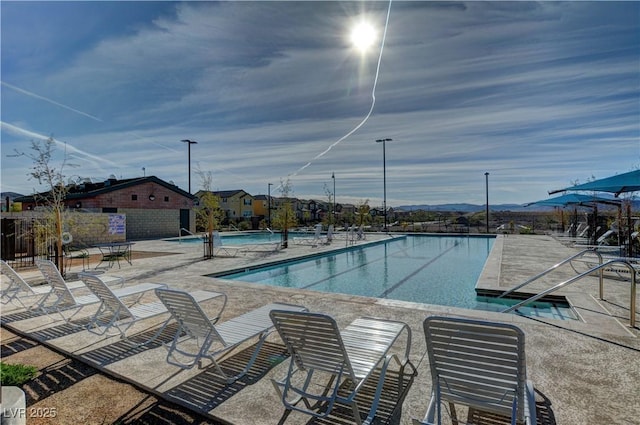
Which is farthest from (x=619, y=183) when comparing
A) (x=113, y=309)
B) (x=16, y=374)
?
(x=16, y=374)

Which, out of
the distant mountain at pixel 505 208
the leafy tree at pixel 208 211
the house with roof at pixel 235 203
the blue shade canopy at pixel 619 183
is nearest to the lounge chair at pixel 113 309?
the leafy tree at pixel 208 211

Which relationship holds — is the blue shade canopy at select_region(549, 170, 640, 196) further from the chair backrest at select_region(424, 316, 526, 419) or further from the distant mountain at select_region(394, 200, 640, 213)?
the chair backrest at select_region(424, 316, 526, 419)

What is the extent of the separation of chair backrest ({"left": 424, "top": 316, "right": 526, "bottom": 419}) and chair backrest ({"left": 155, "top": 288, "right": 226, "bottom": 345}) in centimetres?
187

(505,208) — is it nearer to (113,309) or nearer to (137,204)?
(137,204)

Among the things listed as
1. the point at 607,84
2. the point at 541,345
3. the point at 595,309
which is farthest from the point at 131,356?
A: the point at 607,84

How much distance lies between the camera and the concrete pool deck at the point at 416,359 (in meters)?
2.51

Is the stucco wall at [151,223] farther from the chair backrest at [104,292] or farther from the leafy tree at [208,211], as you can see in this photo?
the chair backrest at [104,292]

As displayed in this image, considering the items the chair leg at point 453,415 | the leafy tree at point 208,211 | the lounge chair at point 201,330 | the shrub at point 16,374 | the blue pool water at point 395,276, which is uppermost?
the leafy tree at point 208,211

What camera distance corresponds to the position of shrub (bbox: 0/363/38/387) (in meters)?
2.99

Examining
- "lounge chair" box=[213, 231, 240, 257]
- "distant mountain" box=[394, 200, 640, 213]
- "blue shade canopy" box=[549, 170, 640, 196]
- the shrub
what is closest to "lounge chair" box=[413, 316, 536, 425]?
the shrub

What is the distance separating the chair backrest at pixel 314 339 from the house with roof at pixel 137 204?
63.7 ft

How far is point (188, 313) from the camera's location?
3.02m

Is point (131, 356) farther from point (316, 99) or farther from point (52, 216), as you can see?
point (316, 99)

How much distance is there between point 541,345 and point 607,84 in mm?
11475
